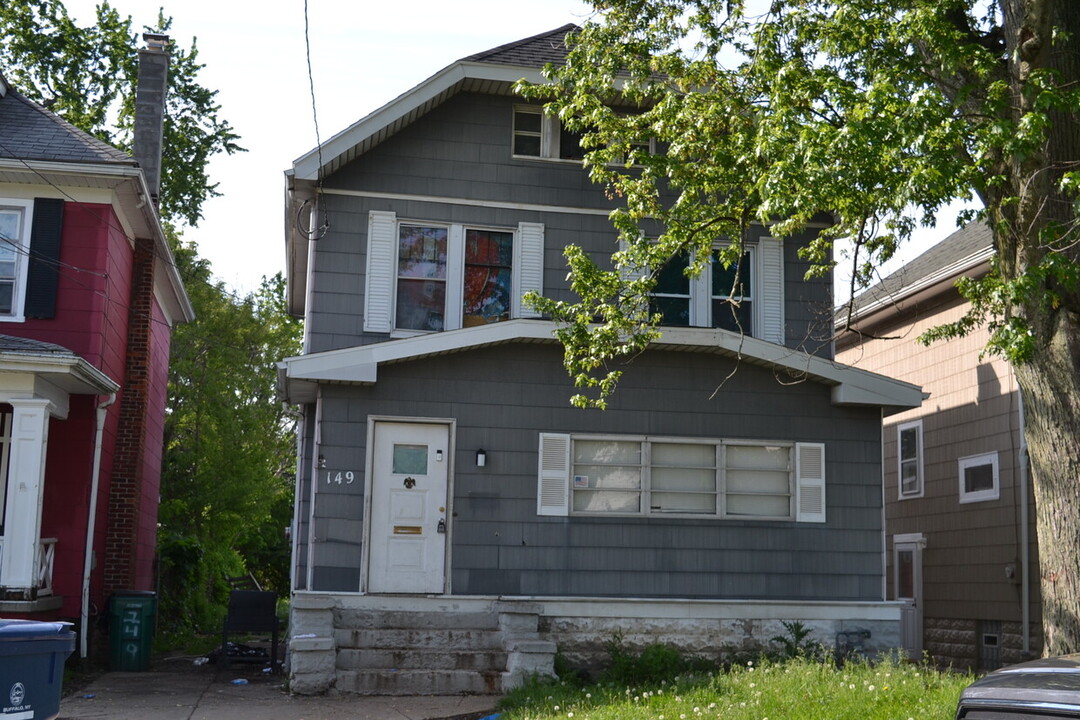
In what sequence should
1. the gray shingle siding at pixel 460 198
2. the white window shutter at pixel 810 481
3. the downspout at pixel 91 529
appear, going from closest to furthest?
the downspout at pixel 91 529 < the gray shingle siding at pixel 460 198 < the white window shutter at pixel 810 481

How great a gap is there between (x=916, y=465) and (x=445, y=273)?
908 cm

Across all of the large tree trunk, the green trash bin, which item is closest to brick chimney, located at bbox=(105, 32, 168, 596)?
the green trash bin

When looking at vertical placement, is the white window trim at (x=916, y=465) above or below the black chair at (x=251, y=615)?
above

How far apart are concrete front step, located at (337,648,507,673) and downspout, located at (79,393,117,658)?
145 inches

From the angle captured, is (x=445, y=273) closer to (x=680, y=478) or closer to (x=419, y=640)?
(x=680, y=478)

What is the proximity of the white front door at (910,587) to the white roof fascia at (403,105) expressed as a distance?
9.90 metres

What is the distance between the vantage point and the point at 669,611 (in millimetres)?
13609

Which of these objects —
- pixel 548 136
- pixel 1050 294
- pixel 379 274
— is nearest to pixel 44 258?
pixel 379 274

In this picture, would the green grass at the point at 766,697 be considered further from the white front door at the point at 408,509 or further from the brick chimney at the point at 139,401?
the brick chimney at the point at 139,401

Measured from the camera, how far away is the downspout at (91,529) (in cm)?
1383

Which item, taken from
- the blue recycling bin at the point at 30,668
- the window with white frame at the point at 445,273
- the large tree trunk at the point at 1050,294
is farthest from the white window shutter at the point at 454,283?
the blue recycling bin at the point at 30,668

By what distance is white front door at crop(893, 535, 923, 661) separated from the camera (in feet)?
60.1

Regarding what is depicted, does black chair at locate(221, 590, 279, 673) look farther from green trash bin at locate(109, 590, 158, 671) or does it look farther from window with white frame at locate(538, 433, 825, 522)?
window with white frame at locate(538, 433, 825, 522)

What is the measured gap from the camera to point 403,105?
14055 mm
